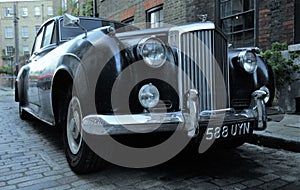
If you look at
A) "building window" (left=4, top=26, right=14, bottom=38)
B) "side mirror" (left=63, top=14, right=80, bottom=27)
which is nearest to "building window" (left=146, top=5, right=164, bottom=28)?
"side mirror" (left=63, top=14, right=80, bottom=27)

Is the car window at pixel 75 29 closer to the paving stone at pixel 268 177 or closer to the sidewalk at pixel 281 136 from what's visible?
the sidewalk at pixel 281 136

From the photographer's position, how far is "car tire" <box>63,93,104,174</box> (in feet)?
9.38

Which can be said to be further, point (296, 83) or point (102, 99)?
point (296, 83)

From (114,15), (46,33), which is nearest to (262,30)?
(46,33)

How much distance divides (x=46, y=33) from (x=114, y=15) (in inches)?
290

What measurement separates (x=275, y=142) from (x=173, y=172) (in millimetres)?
1675

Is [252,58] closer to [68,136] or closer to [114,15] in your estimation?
[68,136]

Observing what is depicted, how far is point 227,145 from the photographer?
3791mm

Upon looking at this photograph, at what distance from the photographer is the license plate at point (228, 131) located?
2.63m

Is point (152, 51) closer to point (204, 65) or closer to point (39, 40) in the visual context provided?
point (204, 65)

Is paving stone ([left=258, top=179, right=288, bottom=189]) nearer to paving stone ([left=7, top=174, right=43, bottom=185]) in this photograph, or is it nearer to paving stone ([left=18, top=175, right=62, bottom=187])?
paving stone ([left=18, top=175, right=62, bottom=187])

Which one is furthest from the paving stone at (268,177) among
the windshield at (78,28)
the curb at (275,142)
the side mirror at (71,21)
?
the windshield at (78,28)

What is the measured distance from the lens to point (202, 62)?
9.48 feet

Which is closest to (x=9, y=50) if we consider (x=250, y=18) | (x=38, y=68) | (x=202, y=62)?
(x=250, y=18)
